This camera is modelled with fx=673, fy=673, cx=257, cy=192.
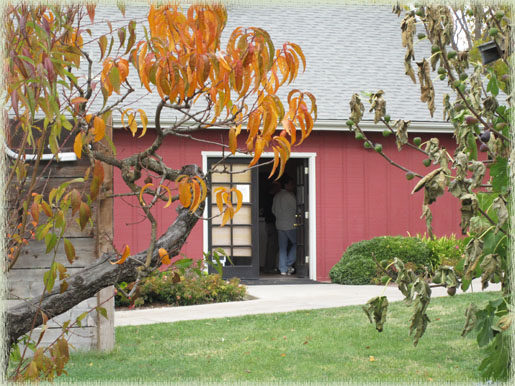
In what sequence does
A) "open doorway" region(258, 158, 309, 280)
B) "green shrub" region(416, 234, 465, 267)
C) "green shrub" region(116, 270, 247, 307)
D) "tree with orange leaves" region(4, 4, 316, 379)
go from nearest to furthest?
"tree with orange leaves" region(4, 4, 316, 379) < "green shrub" region(116, 270, 247, 307) < "green shrub" region(416, 234, 465, 267) < "open doorway" region(258, 158, 309, 280)

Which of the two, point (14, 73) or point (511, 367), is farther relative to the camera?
point (511, 367)

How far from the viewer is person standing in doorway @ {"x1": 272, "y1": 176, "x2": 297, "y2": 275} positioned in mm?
14148

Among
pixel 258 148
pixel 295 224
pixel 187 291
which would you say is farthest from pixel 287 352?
pixel 295 224

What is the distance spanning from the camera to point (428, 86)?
2988mm

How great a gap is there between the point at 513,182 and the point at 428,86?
0.70 metres

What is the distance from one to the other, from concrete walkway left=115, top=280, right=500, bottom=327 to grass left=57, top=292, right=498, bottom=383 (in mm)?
501

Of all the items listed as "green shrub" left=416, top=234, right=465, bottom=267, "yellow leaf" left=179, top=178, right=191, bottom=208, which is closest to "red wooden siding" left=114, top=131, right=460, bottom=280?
"green shrub" left=416, top=234, right=465, bottom=267

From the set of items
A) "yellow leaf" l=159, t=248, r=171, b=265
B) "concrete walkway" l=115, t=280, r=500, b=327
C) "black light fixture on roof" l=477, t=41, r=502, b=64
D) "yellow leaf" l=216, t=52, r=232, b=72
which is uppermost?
"black light fixture on roof" l=477, t=41, r=502, b=64

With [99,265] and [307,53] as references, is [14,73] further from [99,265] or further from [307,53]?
[307,53]

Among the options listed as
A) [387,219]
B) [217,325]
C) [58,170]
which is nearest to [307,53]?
[387,219]

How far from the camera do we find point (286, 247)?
1440 centimetres

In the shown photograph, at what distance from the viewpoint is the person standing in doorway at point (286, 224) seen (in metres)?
14.1

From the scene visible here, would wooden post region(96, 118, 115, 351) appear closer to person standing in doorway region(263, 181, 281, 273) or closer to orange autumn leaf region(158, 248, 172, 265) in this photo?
orange autumn leaf region(158, 248, 172, 265)

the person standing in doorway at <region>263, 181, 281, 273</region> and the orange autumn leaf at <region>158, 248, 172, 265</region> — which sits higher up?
the orange autumn leaf at <region>158, 248, 172, 265</region>
